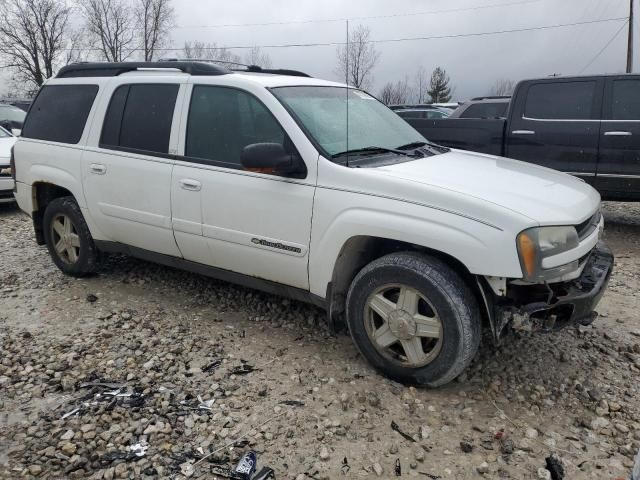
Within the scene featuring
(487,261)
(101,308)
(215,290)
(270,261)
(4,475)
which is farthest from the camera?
(215,290)

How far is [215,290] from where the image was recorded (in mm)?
4664

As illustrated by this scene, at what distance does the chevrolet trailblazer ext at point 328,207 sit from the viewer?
2824mm

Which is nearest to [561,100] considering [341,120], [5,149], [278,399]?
[341,120]

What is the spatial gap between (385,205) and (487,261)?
0.65 m

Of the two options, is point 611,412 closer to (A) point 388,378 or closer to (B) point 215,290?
(A) point 388,378

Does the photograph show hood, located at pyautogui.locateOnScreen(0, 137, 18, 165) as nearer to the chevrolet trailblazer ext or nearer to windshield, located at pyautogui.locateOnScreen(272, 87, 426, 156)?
the chevrolet trailblazer ext

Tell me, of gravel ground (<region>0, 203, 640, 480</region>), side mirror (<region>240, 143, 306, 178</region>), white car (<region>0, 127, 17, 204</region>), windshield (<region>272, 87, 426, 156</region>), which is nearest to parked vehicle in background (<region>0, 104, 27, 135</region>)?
white car (<region>0, 127, 17, 204</region>)

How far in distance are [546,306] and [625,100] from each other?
4.87 meters

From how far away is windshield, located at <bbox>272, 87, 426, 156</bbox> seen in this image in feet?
11.3

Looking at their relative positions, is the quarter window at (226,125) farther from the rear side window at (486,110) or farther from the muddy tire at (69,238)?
the rear side window at (486,110)

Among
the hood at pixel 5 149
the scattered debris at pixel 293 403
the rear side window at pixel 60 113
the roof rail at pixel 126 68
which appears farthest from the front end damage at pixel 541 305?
the hood at pixel 5 149

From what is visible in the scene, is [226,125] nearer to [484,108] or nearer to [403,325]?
[403,325]

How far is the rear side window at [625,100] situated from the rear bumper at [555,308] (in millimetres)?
4361

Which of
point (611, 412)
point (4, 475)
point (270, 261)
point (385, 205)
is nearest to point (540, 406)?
point (611, 412)
